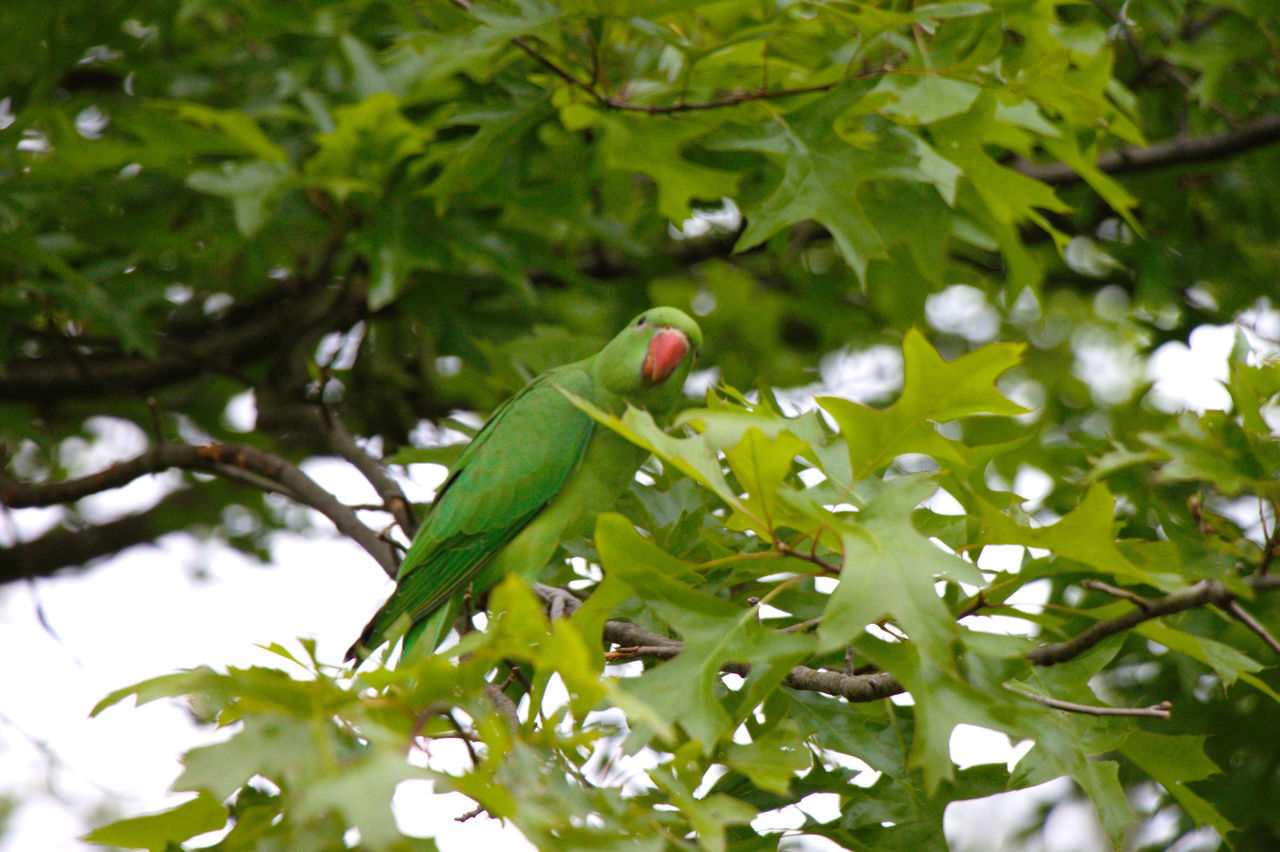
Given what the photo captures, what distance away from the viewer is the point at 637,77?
12.4 feet

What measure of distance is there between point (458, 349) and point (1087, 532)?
3.28 m

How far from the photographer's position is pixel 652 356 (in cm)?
A: 355

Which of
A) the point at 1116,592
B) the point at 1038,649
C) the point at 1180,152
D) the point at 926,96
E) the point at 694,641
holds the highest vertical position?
the point at 926,96

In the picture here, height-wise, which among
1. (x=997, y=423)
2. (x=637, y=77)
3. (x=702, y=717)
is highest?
(x=637, y=77)

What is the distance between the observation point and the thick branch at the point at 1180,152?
4602 millimetres

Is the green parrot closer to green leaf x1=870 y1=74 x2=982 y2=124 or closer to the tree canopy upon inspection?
the tree canopy

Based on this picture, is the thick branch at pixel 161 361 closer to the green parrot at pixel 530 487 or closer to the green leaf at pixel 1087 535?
the green parrot at pixel 530 487

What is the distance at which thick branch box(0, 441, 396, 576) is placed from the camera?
3.64 m

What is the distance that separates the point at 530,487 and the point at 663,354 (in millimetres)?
667

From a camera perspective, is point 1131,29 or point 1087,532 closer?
point 1087,532

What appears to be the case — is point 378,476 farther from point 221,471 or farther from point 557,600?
point 557,600

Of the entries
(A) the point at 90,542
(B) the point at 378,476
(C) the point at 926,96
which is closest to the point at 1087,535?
(C) the point at 926,96

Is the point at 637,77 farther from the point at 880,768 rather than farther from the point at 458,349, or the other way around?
the point at 880,768

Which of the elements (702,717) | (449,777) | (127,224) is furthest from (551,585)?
(127,224)
